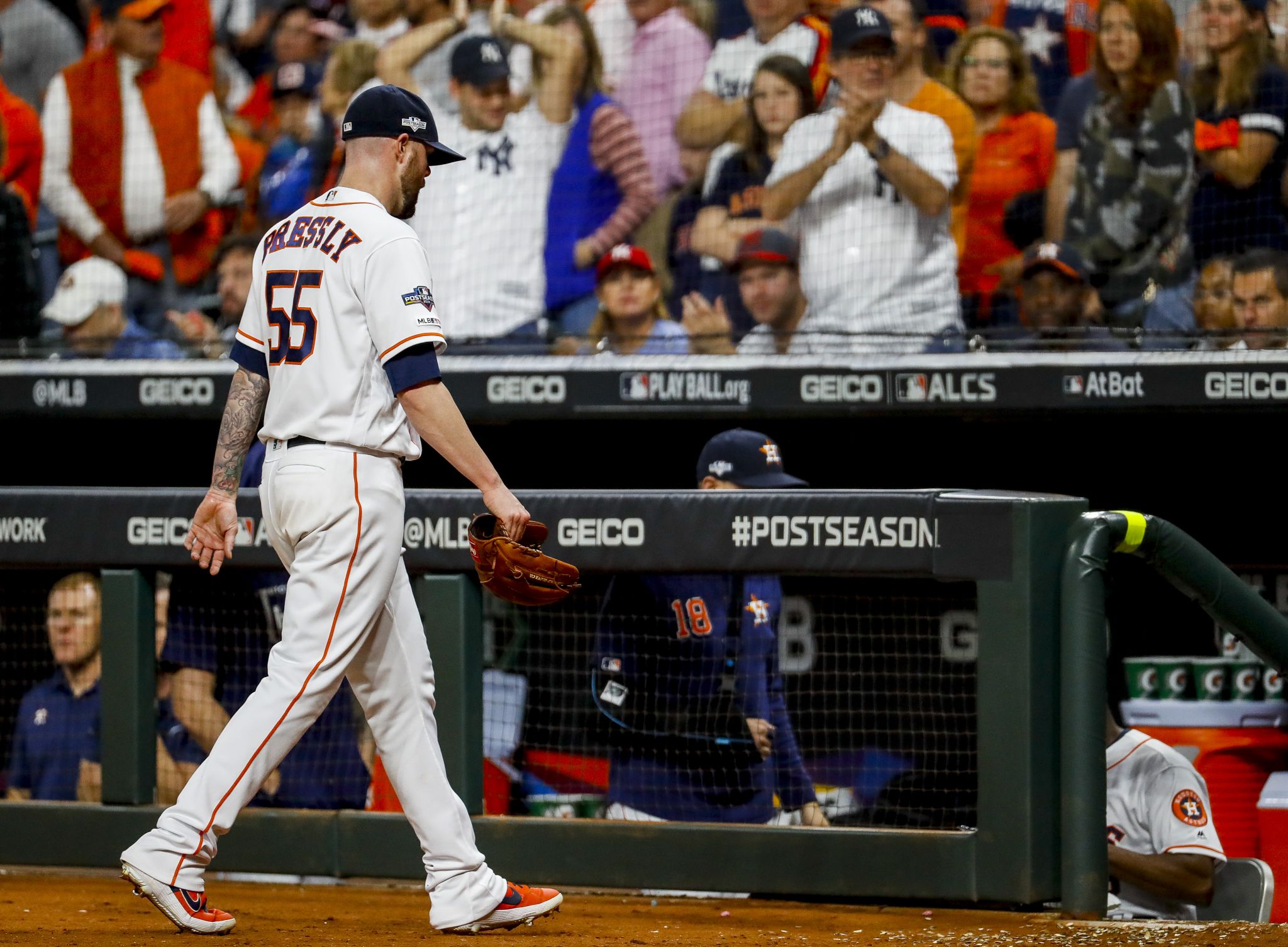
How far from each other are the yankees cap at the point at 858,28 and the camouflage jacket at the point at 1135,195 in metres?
0.80

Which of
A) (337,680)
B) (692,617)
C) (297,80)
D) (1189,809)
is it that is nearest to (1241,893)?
(1189,809)

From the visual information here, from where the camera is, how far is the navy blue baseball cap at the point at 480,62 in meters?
6.26

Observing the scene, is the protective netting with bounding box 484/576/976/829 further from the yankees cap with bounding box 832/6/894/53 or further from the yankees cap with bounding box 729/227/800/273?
the yankees cap with bounding box 832/6/894/53

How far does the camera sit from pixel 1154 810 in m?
3.84

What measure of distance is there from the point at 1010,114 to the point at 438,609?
10.7ft

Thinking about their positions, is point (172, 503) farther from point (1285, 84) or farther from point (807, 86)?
point (1285, 84)

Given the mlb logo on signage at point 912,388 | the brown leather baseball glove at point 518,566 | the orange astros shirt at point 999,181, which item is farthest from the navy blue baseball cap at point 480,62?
the brown leather baseball glove at point 518,566

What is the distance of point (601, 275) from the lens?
5965mm

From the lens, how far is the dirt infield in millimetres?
2852

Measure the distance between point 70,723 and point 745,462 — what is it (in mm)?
1999

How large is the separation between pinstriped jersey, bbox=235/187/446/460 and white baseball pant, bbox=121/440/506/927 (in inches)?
2.2

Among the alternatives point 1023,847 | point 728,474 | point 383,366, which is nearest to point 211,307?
point 728,474

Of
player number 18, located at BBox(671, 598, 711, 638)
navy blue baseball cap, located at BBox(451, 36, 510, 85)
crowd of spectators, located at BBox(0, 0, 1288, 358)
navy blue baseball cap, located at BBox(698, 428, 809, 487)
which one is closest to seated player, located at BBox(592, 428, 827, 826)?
player number 18, located at BBox(671, 598, 711, 638)

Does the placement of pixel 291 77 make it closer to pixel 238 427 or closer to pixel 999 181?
pixel 999 181
